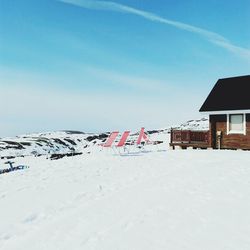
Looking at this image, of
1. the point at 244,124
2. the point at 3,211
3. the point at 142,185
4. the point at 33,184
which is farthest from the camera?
the point at 244,124

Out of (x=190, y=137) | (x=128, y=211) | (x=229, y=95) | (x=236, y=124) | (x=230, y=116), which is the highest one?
(x=229, y=95)

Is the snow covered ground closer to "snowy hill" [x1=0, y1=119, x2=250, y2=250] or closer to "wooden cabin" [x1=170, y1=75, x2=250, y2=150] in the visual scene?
"snowy hill" [x1=0, y1=119, x2=250, y2=250]

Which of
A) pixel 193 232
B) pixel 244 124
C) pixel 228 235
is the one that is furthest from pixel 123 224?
pixel 244 124

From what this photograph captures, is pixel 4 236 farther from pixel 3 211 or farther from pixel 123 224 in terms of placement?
pixel 123 224

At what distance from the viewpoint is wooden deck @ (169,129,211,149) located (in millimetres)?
22109

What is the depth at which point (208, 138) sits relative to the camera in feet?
71.7

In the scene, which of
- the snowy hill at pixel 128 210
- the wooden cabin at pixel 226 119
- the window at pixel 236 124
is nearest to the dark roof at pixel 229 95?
the wooden cabin at pixel 226 119

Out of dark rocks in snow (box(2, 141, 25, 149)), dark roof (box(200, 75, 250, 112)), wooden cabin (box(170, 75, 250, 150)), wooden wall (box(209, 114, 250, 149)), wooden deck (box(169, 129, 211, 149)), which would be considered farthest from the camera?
dark rocks in snow (box(2, 141, 25, 149))

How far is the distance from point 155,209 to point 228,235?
1859mm

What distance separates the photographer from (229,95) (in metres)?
22.1

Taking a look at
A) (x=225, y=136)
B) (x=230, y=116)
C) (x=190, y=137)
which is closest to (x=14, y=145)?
(x=190, y=137)

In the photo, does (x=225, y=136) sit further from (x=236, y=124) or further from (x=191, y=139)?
(x=191, y=139)

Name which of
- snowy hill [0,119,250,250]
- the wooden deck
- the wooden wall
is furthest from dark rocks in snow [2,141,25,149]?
snowy hill [0,119,250,250]

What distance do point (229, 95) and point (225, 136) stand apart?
3.10 metres
